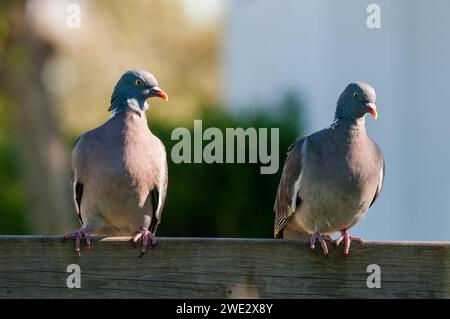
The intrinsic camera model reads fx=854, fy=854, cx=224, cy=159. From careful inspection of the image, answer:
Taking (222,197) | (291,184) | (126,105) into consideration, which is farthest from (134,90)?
(222,197)

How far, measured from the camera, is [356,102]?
15.8 ft

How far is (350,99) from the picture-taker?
4824mm

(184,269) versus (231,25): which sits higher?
(231,25)

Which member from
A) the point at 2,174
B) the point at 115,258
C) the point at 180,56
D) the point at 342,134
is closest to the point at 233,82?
A: the point at 2,174

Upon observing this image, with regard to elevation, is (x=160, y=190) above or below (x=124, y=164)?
below

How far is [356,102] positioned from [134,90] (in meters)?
1.26

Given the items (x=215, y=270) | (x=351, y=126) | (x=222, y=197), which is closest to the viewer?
(x=215, y=270)

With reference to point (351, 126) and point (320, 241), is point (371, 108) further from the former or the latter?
point (320, 241)

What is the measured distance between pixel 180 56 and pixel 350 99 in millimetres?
26703

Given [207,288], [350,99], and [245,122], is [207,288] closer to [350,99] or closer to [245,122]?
[350,99]

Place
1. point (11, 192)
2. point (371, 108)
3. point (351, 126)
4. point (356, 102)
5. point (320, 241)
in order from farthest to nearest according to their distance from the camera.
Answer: point (11, 192) < point (351, 126) < point (356, 102) < point (371, 108) < point (320, 241)

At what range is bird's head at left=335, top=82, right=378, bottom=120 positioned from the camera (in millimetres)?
4754

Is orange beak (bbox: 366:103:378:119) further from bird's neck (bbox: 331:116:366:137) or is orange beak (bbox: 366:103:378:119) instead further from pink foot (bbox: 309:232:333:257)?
pink foot (bbox: 309:232:333:257)

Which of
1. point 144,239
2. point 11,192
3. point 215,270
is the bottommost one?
point 11,192
